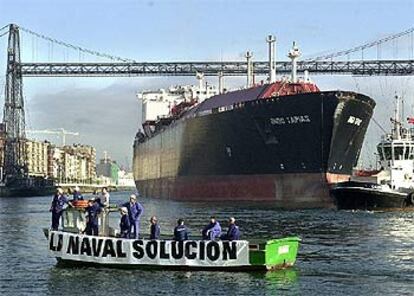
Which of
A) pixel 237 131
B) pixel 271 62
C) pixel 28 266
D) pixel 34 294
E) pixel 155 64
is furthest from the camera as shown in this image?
pixel 155 64

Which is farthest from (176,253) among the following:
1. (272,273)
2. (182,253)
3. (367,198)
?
(367,198)

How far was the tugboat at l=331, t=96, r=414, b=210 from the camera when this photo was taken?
169 ft

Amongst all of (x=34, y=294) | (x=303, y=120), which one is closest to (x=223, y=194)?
(x=303, y=120)

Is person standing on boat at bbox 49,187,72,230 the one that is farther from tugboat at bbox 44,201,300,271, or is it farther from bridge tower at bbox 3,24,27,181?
bridge tower at bbox 3,24,27,181

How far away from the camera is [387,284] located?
70.0ft

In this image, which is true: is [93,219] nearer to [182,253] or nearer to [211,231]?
[182,253]

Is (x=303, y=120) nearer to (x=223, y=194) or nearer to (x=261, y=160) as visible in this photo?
(x=261, y=160)

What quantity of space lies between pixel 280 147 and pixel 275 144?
614 mm

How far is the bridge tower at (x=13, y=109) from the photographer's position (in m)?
106

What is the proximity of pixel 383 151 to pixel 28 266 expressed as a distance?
38102 millimetres

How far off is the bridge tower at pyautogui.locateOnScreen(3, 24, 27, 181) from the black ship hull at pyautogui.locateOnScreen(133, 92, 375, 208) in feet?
145

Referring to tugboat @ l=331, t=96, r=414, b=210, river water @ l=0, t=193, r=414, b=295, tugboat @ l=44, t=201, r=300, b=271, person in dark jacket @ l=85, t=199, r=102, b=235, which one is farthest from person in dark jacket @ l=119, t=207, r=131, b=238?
tugboat @ l=331, t=96, r=414, b=210

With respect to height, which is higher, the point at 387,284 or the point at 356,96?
the point at 356,96

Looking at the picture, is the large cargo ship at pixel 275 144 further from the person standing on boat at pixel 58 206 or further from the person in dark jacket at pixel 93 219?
the person in dark jacket at pixel 93 219
